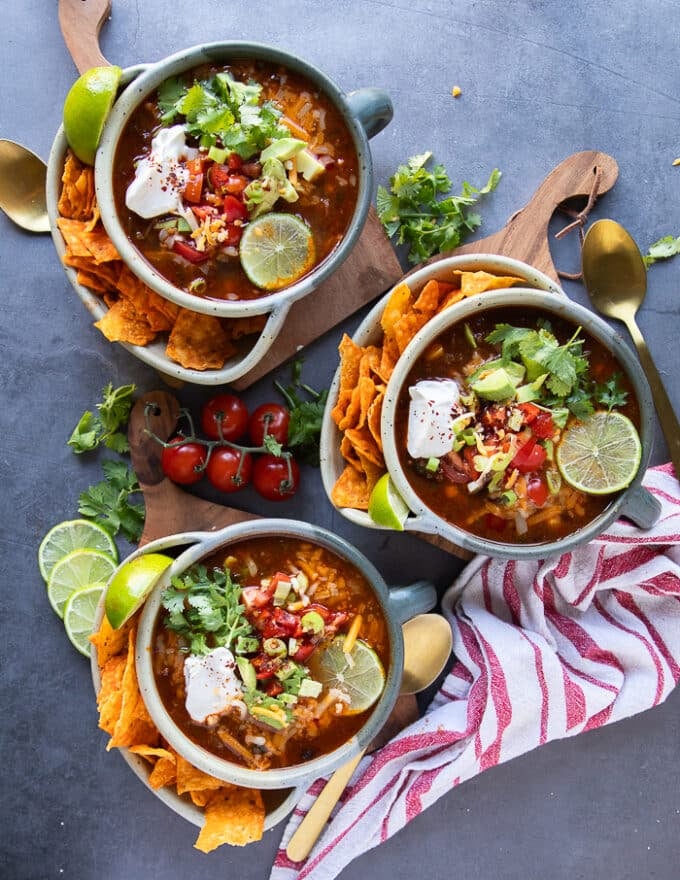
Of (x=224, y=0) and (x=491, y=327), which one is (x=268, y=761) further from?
(x=224, y=0)

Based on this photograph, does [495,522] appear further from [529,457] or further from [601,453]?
[601,453]

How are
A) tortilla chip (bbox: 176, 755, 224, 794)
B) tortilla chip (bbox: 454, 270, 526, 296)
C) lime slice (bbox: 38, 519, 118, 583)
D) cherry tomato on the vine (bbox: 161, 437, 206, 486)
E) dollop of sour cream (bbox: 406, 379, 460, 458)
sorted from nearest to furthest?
dollop of sour cream (bbox: 406, 379, 460, 458) < tortilla chip (bbox: 454, 270, 526, 296) < tortilla chip (bbox: 176, 755, 224, 794) < cherry tomato on the vine (bbox: 161, 437, 206, 486) < lime slice (bbox: 38, 519, 118, 583)

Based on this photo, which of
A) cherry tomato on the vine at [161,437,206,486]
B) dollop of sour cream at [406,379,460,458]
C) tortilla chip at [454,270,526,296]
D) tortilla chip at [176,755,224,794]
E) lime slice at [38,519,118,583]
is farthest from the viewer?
lime slice at [38,519,118,583]

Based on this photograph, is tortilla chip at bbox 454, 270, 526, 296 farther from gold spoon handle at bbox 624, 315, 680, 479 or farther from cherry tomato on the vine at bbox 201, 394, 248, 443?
cherry tomato on the vine at bbox 201, 394, 248, 443

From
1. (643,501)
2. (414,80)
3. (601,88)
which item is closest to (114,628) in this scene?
(643,501)

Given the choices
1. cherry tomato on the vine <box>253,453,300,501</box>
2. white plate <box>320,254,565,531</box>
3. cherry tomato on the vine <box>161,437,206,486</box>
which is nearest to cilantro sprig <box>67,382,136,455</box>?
cherry tomato on the vine <box>161,437,206,486</box>

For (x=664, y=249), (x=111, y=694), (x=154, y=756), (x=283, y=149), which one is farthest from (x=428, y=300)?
(x=154, y=756)
